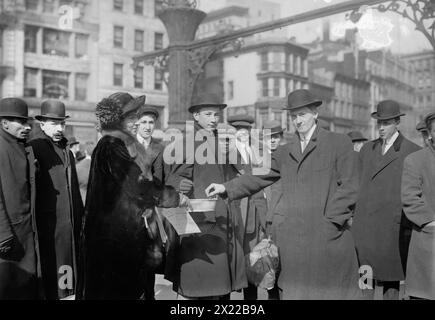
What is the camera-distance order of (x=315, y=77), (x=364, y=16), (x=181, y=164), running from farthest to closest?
(x=315, y=77)
(x=364, y=16)
(x=181, y=164)

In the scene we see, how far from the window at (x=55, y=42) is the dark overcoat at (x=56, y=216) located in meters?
34.1

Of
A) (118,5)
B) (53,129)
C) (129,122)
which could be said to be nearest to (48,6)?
(118,5)

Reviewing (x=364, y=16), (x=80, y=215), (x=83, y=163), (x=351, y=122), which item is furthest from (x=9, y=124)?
(x=351, y=122)

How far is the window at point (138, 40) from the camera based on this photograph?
40.2 m

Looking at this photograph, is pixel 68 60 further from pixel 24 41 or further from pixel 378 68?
pixel 378 68

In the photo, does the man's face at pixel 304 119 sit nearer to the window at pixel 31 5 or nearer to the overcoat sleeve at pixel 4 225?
the overcoat sleeve at pixel 4 225

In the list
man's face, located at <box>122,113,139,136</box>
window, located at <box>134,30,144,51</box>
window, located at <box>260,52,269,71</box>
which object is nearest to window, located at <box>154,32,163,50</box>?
window, located at <box>134,30,144,51</box>

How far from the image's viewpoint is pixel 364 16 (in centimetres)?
852

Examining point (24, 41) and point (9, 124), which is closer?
point (9, 124)

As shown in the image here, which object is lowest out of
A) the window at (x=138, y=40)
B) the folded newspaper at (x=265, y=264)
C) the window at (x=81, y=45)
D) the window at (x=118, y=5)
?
the folded newspaper at (x=265, y=264)

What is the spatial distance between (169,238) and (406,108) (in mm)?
67206

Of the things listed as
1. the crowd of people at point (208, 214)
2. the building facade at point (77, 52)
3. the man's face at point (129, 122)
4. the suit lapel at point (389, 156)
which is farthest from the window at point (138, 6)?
the man's face at point (129, 122)

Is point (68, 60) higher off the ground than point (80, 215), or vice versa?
point (68, 60)

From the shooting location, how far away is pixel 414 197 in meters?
4.56
